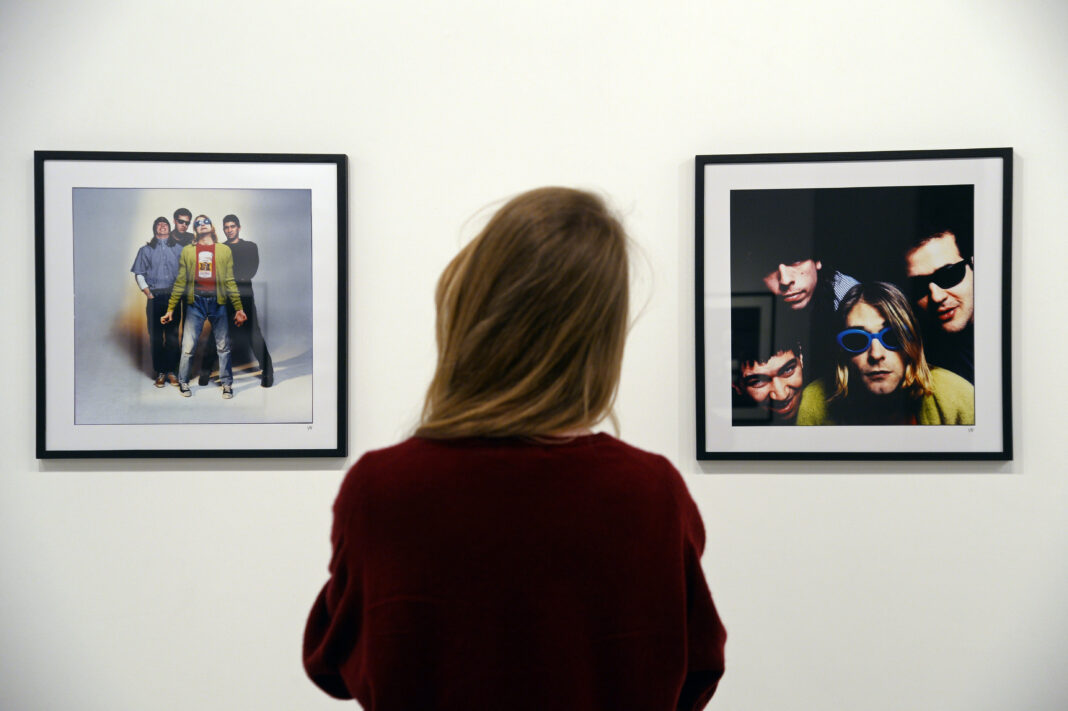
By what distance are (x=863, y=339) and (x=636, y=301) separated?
48cm

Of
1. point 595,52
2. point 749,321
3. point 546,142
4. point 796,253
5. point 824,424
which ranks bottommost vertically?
point 824,424

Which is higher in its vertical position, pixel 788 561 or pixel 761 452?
pixel 761 452

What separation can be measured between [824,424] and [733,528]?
29 centimetres

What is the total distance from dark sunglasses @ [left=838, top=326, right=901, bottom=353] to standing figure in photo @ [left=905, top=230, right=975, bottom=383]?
68 mm

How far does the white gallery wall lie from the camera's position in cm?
148

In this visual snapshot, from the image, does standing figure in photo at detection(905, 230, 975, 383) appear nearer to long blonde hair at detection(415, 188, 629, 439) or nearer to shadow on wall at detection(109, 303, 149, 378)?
long blonde hair at detection(415, 188, 629, 439)

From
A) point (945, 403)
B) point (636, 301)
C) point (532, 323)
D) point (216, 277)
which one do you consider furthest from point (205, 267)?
point (945, 403)

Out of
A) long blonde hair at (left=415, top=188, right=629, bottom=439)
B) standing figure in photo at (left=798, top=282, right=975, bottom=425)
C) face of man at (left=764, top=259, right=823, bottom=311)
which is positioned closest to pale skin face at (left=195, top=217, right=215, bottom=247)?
long blonde hair at (left=415, top=188, right=629, bottom=439)

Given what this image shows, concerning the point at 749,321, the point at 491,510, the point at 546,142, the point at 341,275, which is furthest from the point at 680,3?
the point at 491,510

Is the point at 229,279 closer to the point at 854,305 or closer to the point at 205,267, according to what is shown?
the point at 205,267

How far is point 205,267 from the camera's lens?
1478 mm

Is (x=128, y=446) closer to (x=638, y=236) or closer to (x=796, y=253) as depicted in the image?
(x=638, y=236)

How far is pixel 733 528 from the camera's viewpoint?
1492 millimetres

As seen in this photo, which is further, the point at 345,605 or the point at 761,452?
the point at 761,452
